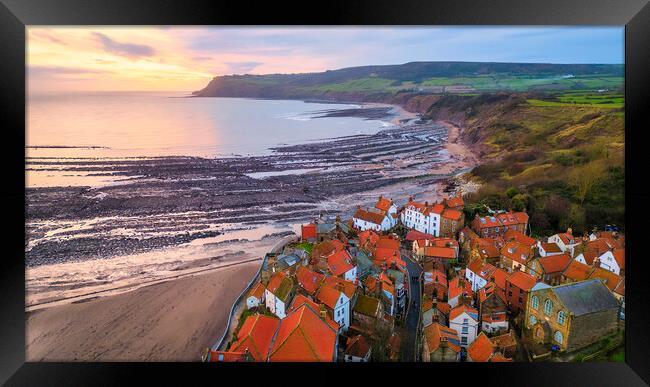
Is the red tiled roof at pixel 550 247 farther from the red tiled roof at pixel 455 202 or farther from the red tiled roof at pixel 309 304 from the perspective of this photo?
the red tiled roof at pixel 309 304

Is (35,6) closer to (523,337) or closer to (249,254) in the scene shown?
(249,254)

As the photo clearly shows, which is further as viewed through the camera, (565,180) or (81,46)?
(565,180)

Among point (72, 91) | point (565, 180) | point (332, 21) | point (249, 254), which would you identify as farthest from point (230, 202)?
point (565, 180)

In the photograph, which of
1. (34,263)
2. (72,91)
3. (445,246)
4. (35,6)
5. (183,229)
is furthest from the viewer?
(445,246)

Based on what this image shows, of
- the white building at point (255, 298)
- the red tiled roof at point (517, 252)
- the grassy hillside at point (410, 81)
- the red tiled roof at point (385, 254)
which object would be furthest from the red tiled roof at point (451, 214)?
the white building at point (255, 298)

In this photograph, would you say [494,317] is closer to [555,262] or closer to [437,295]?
[437,295]

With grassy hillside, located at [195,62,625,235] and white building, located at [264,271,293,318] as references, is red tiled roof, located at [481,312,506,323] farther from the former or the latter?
white building, located at [264,271,293,318]
